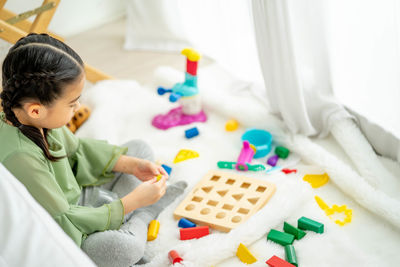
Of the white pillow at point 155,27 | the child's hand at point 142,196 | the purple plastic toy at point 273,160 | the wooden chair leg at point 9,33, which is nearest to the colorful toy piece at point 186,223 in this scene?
the child's hand at point 142,196

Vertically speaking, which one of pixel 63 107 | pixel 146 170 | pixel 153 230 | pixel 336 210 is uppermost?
pixel 63 107

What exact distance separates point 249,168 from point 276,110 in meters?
0.27

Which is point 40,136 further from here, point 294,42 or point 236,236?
point 294,42

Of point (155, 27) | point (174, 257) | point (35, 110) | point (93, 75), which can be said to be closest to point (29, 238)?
point (35, 110)

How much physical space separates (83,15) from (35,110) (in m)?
1.55

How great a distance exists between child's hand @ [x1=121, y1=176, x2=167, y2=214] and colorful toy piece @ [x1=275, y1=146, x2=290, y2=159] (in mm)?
465

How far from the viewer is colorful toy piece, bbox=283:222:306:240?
1146 mm

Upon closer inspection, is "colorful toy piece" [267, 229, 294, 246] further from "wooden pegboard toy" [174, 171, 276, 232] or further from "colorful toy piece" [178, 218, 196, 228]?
"colorful toy piece" [178, 218, 196, 228]

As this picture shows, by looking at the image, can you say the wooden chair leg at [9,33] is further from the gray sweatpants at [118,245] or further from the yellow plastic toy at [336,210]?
the yellow plastic toy at [336,210]

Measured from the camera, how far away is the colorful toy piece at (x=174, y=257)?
1109 mm

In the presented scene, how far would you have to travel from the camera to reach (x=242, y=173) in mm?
1413

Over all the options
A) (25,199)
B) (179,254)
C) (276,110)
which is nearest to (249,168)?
→ (276,110)

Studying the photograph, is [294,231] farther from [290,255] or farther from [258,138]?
[258,138]

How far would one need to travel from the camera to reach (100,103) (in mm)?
1768
